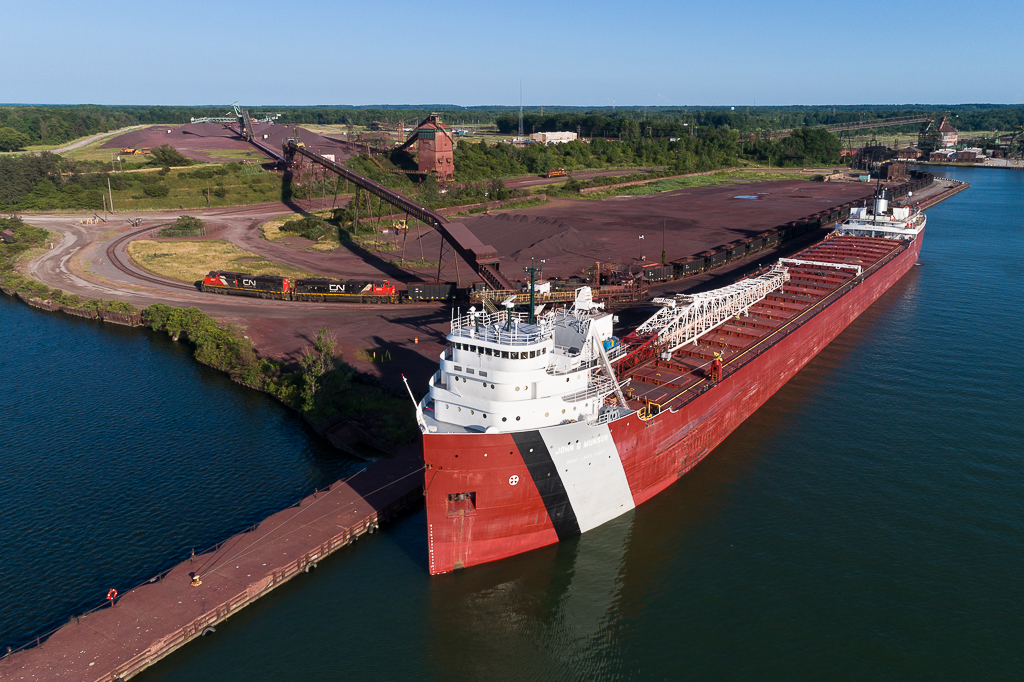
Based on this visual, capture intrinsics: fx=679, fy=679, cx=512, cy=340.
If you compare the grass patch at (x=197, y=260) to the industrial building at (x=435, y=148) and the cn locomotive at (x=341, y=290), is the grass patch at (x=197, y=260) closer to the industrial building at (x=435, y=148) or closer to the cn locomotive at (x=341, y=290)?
the cn locomotive at (x=341, y=290)

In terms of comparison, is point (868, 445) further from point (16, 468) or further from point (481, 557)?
point (16, 468)

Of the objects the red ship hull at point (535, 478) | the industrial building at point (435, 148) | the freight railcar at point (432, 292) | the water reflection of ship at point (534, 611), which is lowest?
the water reflection of ship at point (534, 611)

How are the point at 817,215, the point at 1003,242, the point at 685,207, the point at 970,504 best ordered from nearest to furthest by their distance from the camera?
the point at 970,504 < the point at 1003,242 < the point at 817,215 < the point at 685,207

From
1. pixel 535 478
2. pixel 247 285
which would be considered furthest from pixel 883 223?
pixel 247 285

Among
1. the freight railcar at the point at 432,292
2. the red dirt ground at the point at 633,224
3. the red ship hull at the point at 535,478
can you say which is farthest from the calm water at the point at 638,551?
the red dirt ground at the point at 633,224

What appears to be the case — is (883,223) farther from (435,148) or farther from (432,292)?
(435,148)

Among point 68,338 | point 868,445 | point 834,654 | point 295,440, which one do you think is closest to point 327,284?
point 68,338

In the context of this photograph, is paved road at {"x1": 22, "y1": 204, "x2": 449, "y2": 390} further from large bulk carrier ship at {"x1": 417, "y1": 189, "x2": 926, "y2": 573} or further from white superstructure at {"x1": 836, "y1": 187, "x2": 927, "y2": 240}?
white superstructure at {"x1": 836, "y1": 187, "x2": 927, "y2": 240}
